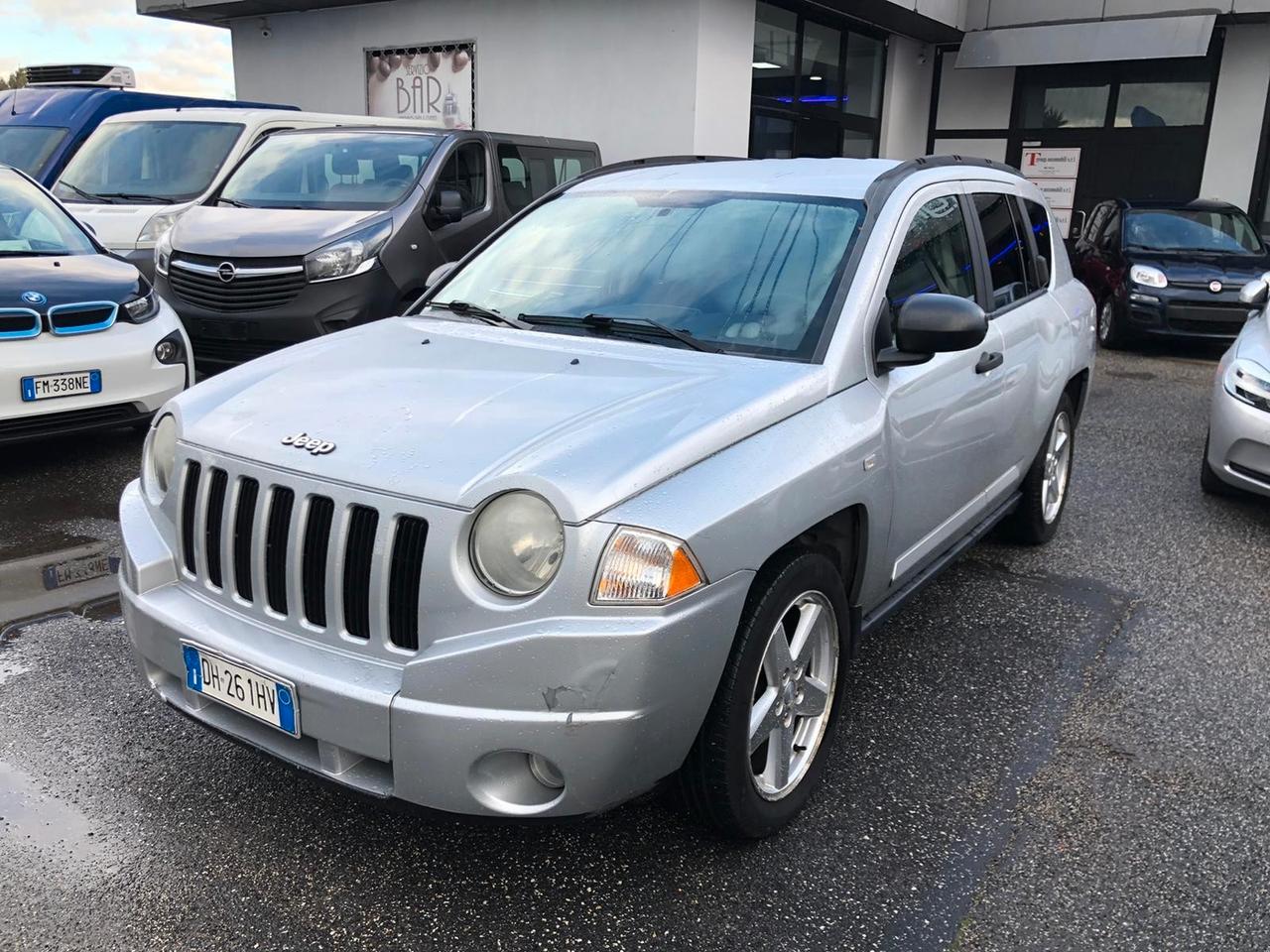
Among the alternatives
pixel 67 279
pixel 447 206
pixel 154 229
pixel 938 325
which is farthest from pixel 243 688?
pixel 154 229

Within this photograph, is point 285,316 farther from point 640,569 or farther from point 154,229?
point 640,569

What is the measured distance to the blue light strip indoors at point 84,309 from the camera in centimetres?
578

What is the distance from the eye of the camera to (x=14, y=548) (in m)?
4.87

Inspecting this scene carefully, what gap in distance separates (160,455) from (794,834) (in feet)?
6.68

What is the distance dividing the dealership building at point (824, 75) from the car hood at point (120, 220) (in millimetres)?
3886

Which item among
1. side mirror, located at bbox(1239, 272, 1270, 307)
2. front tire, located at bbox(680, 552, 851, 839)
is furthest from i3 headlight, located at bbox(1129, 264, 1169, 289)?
front tire, located at bbox(680, 552, 851, 839)

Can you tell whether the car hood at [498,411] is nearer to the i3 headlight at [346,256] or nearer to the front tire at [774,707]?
the front tire at [774,707]

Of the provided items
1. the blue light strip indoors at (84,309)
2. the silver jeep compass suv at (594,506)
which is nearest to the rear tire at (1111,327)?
the silver jeep compass suv at (594,506)

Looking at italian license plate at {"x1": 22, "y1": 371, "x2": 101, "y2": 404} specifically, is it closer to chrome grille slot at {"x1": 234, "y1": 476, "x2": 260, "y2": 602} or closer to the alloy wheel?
chrome grille slot at {"x1": 234, "y1": 476, "x2": 260, "y2": 602}

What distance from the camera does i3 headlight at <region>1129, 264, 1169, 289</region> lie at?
35.9 ft

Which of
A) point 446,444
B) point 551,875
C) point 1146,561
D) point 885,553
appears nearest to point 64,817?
point 551,875

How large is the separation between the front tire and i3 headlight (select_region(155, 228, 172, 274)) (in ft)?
21.0

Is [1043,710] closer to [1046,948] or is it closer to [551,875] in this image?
[1046,948]

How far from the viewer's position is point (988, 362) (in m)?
3.92
